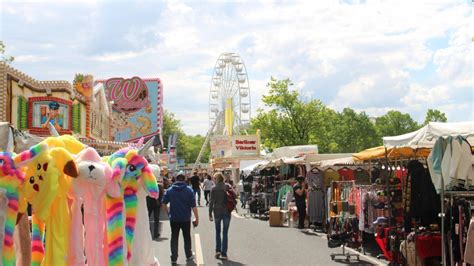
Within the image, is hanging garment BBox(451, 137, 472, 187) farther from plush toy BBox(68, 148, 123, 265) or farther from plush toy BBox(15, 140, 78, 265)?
plush toy BBox(15, 140, 78, 265)

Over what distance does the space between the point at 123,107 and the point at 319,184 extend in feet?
112

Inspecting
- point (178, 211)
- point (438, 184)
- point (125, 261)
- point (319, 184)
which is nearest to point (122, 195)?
point (125, 261)

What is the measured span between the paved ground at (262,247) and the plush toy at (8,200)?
5.82 metres

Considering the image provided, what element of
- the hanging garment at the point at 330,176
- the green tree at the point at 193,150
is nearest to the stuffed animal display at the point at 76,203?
the hanging garment at the point at 330,176

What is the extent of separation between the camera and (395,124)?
102250 mm

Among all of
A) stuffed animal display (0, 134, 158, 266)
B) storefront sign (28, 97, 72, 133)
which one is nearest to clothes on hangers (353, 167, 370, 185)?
storefront sign (28, 97, 72, 133)

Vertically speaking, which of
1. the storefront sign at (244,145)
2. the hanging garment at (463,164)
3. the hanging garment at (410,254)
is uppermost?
the storefront sign at (244,145)

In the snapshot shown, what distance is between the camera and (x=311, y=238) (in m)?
16.6

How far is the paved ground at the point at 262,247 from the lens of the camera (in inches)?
481

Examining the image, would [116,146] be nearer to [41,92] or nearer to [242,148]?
[41,92]

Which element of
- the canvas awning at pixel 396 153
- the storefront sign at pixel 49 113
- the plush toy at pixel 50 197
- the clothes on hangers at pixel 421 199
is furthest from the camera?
the storefront sign at pixel 49 113

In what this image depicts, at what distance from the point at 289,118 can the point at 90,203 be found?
44.2 m

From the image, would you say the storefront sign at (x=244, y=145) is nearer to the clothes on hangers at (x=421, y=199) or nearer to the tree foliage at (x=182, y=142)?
the clothes on hangers at (x=421, y=199)

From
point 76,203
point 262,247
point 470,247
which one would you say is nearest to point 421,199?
point 470,247
